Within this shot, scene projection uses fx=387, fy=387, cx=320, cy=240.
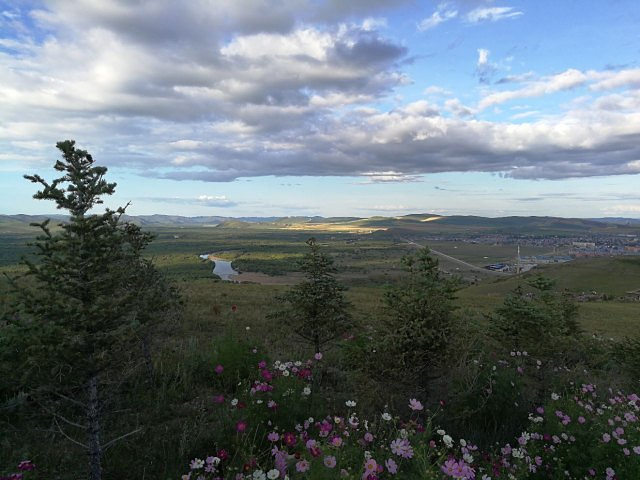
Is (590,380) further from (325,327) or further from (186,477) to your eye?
(186,477)

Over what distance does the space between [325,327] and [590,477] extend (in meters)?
4.96

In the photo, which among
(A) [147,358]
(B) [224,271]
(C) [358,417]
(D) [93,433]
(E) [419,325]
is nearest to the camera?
(D) [93,433]

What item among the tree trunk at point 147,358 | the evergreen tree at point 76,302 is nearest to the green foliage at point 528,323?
the tree trunk at point 147,358

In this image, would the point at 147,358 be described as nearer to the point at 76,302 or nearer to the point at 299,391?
the point at 299,391

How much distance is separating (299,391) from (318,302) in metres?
3.01

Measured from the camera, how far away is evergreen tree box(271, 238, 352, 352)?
26.1 ft

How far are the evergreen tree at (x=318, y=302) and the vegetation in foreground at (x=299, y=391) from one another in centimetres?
4

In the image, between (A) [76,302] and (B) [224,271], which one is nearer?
(A) [76,302]

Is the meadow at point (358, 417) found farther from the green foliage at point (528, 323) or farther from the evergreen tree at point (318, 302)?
the evergreen tree at point (318, 302)

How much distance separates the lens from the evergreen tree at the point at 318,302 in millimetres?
7941

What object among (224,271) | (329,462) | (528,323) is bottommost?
(224,271)

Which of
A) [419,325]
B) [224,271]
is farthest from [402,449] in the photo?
[224,271]

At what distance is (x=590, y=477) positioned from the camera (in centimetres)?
368

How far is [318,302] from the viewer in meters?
7.96
